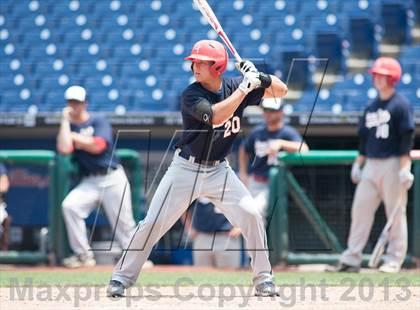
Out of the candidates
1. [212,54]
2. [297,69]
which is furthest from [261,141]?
[212,54]

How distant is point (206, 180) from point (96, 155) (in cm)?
339

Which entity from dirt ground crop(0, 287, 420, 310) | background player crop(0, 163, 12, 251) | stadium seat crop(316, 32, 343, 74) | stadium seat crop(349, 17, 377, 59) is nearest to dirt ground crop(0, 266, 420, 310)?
dirt ground crop(0, 287, 420, 310)

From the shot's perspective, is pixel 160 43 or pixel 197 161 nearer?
pixel 197 161

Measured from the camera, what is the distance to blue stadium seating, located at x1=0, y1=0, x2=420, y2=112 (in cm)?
1158

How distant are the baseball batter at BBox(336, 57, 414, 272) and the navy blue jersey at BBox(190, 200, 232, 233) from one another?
1.46 meters

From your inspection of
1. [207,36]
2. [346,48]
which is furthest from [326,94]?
[207,36]

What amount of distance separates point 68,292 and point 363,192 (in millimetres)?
3032

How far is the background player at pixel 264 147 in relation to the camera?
872 cm

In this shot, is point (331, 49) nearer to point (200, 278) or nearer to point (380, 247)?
point (380, 247)

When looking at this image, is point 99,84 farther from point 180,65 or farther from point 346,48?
point 346,48

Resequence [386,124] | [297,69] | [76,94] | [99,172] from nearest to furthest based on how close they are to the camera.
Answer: [386,124], [76,94], [99,172], [297,69]

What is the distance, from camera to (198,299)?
562cm

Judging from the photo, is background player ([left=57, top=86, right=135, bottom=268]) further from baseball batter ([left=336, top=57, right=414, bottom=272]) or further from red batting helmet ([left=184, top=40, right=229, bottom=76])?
red batting helmet ([left=184, top=40, right=229, bottom=76])

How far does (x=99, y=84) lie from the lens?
39.2 feet
